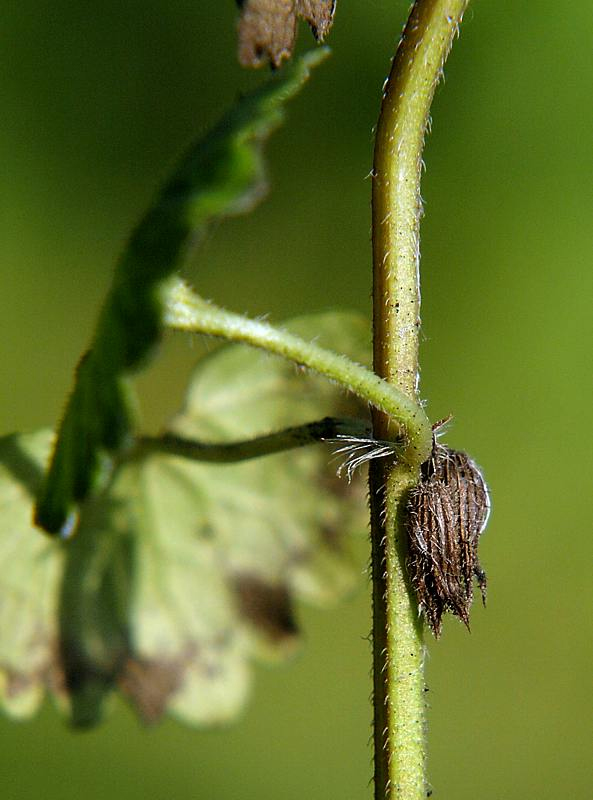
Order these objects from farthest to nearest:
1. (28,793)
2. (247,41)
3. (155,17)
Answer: (155,17)
(28,793)
(247,41)

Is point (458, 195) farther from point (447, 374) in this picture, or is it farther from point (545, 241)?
point (447, 374)

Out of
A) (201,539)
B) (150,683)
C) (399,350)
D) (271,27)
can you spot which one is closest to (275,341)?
(399,350)

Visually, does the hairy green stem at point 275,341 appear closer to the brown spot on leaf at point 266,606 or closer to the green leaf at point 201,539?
the green leaf at point 201,539

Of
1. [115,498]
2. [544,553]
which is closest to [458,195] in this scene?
[544,553]

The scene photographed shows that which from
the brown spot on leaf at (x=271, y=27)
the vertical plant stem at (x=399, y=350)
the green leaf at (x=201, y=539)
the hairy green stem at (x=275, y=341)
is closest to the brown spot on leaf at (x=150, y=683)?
the green leaf at (x=201, y=539)

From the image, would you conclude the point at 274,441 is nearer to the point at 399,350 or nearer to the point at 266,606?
the point at 399,350

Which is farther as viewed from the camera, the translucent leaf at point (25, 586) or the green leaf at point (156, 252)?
the translucent leaf at point (25, 586)
